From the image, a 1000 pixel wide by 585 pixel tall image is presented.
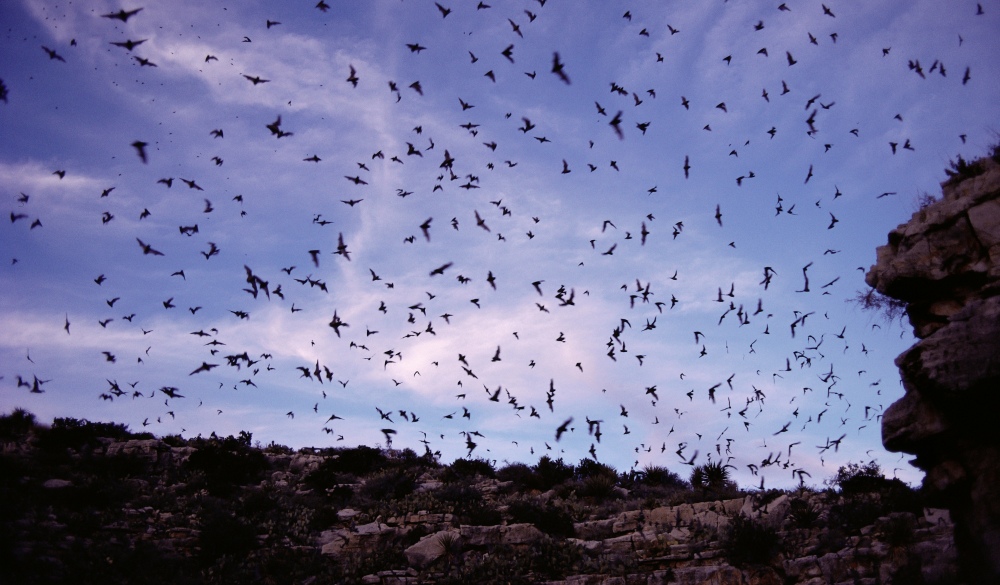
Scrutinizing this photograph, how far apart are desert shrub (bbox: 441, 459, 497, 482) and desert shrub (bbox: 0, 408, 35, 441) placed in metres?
20.5

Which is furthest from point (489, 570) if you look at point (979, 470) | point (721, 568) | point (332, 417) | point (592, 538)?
point (979, 470)

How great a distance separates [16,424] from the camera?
2853 cm

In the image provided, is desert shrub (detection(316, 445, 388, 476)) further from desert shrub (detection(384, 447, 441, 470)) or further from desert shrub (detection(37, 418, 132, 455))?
desert shrub (detection(37, 418, 132, 455))

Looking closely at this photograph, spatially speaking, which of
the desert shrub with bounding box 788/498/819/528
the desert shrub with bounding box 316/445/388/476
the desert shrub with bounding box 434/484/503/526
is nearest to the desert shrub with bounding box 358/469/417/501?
the desert shrub with bounding box 434/484/503/526

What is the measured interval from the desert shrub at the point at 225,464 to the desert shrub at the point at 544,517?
1365 cm

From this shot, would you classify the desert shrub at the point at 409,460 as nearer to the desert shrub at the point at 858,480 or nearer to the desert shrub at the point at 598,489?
the desert shrub at the point at 598,489

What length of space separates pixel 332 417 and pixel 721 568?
16.0m

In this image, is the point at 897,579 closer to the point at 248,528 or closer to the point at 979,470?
the point at 979,470

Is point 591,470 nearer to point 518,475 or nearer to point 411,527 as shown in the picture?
point 518,475

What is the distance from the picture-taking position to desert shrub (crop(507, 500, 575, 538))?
23.5 m

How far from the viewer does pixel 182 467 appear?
2941cm

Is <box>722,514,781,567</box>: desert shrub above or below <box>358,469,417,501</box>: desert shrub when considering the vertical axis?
below

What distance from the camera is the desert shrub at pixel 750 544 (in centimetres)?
1889

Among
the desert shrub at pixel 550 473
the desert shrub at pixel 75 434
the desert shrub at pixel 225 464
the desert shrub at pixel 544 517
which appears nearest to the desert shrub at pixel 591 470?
the desert shrub at pixel 550 473
